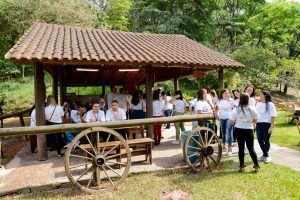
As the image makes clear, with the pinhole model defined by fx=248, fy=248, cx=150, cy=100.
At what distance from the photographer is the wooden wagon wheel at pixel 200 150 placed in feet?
18.5

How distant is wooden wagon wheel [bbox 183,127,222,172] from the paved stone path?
470 mm

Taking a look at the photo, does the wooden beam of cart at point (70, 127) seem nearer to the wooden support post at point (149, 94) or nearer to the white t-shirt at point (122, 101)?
the wooden support post at point (149, 94)

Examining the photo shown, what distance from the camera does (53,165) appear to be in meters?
6.07

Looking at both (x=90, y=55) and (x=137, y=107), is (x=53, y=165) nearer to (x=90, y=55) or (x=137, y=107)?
(x=90, y=55)

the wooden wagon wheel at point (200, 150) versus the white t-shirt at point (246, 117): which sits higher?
the white t-shirt at point (246, 117)

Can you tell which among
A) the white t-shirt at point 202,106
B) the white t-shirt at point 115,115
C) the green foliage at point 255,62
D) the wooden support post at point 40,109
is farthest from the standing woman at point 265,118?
the green foliage at point 255,62

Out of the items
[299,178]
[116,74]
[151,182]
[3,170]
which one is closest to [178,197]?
[151,182]

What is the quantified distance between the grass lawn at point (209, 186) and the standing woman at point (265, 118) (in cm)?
69

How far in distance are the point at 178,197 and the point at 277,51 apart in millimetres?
22293

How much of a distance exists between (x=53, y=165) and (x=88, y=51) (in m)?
3.11

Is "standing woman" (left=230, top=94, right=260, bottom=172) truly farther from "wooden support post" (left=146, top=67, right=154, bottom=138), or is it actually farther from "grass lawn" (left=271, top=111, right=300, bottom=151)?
"grass lawn" (left=271, top=111, right=300, bottom=151)

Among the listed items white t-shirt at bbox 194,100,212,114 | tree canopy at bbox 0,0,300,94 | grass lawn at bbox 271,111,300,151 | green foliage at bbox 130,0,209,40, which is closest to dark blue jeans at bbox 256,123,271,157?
white t-shirt at bbox 194,100,212,114

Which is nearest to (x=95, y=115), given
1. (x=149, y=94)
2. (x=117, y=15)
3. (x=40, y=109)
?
(x=40, y=109)

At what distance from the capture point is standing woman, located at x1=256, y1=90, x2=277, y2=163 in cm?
581
